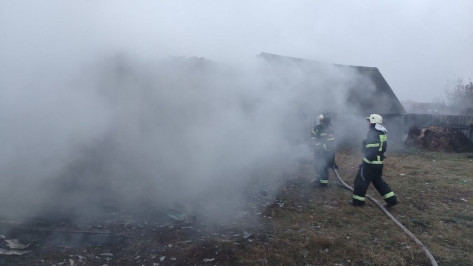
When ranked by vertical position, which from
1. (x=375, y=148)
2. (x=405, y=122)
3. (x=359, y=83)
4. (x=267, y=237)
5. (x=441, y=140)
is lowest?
(x=267, y=237)

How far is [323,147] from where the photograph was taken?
803 cm

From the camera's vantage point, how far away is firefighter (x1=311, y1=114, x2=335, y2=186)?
26.0 ft

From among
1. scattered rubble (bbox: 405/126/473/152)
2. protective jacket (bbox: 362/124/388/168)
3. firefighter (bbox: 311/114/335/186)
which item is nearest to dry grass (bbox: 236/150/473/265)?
firefighter (bbox: 311/114/335/186)

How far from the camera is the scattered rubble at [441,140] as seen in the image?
559 inches

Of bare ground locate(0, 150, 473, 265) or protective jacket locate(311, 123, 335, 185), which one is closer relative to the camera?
bare ground locate(0, 150, 473, 265)

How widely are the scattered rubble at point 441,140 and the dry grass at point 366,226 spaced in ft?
19.6

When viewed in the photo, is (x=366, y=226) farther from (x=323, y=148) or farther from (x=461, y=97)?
(x=461, y=97)

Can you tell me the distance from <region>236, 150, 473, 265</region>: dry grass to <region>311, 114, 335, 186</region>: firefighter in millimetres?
320

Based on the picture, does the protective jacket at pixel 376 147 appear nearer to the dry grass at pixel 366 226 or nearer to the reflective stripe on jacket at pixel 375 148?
the reflective stripe on jacket at pixel 375 148

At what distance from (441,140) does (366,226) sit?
11.2 meters

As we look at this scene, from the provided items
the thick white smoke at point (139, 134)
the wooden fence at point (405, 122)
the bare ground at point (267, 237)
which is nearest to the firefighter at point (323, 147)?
the thick white smoke at point (139, 134)

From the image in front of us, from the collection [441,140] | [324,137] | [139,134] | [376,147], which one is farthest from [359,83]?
[139,134]

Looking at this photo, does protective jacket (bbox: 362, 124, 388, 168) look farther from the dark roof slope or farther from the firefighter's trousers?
the dark roof slope

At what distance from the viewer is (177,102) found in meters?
6.37
